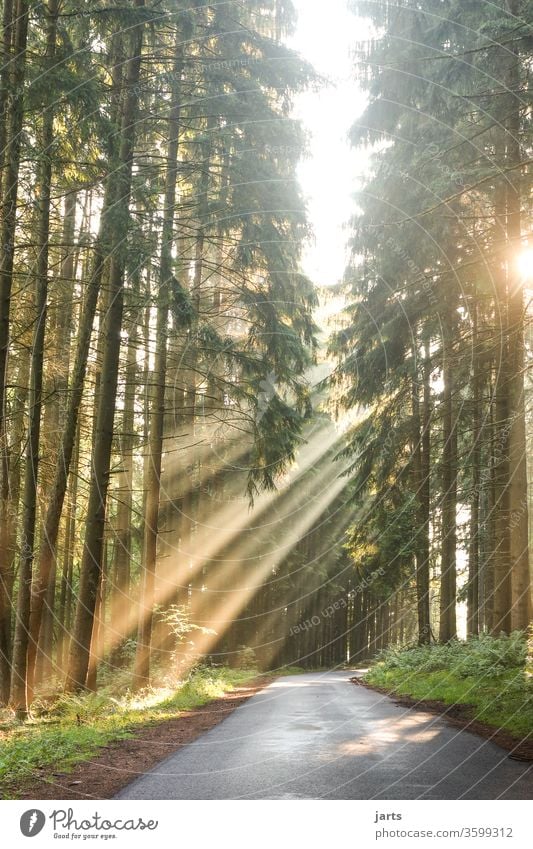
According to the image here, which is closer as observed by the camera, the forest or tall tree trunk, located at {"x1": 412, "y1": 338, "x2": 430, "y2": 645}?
the forest

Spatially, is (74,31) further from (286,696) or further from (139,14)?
(286,696)

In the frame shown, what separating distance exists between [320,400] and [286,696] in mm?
7982

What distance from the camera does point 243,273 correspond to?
13.2m

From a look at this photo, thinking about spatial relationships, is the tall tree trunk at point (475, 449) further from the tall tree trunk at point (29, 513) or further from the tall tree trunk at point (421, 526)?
the tall tree trunk at point (29, 513)

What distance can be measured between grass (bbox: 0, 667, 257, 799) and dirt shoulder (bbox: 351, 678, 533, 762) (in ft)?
14.5

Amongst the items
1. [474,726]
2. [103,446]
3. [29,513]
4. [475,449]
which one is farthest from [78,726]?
[475,449]

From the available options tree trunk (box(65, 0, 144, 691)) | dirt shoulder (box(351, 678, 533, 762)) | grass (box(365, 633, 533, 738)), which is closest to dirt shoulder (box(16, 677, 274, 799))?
tree trunk (box(65, 0, 144, 691))

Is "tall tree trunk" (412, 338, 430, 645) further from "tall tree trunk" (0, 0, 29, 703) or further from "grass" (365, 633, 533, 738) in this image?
"tall tree trunk" (0, 0, 29, 703)

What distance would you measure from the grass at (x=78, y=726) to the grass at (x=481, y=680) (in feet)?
16.1

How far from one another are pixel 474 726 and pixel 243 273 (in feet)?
29.5

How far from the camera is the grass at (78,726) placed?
6566mm

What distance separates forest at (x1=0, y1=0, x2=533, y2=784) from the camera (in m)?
9.88

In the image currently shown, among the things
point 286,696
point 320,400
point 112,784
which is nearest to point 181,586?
point 286,696

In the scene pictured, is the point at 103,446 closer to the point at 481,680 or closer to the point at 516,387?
the point at 516,387
